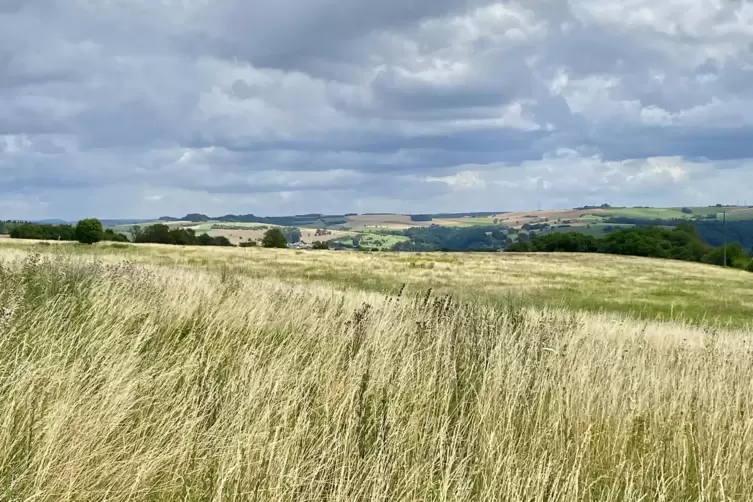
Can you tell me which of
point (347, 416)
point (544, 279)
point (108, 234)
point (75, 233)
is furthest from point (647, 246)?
point (347, 416)

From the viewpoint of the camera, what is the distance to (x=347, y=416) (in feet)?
14.9

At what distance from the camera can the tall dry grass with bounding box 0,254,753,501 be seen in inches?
140

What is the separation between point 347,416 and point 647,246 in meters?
133

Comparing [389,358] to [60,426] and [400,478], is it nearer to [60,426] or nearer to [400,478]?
[400,478]

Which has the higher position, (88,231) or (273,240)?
(88,231)

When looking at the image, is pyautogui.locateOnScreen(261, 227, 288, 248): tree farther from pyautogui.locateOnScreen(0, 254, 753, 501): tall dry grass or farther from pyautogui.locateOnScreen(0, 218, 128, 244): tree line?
pyautogui.locateOnScreen(0, 254, 753, 501): tall dry grass

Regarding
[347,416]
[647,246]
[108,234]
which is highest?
[108,234]

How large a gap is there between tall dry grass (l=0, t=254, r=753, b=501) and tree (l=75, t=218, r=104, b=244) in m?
77.0

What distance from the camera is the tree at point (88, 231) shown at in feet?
256

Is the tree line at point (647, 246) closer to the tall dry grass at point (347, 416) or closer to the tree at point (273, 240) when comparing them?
the tree at point (273, 240)

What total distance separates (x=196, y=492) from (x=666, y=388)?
4.79 meters

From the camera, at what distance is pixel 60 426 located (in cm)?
362

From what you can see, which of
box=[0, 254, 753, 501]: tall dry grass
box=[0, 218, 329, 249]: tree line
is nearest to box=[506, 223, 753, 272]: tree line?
box=[0, 218, 329, 249]: tree line

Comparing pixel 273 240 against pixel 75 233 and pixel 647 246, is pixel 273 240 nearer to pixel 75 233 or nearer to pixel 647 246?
A: pixel 75 233
